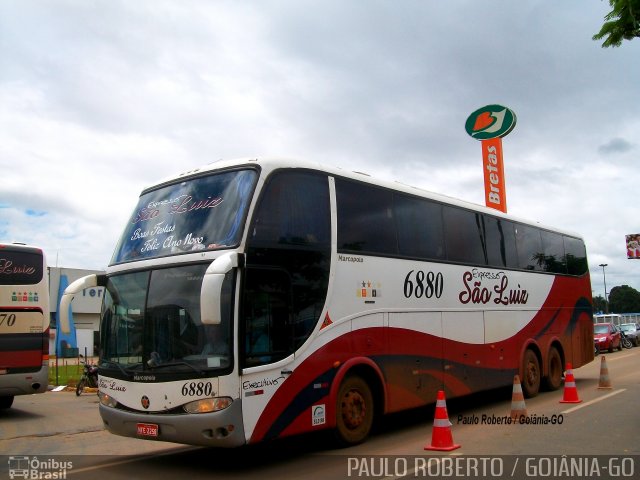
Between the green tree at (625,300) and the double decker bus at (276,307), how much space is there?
12358 cm

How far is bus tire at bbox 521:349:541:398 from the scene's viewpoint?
13602 mm

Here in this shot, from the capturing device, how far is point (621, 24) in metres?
8.76

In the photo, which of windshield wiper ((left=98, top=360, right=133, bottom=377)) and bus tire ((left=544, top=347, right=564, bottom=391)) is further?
bus tire ((left=544, top=347, right=564, bottom=391))

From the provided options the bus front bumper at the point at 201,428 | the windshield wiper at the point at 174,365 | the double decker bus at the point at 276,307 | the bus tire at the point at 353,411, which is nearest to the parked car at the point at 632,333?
the double decker bus at the point at 276,307

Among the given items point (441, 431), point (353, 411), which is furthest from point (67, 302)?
point (441, 431)

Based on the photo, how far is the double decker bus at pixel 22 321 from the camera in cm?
1299

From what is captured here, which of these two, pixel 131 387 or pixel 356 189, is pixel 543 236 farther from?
pixel 131 387

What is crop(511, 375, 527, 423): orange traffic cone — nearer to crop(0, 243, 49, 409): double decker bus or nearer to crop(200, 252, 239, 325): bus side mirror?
crop(200, 252, 239, 325): bus side mirror

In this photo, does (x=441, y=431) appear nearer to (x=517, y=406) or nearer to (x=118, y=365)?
(x=517, y=406)

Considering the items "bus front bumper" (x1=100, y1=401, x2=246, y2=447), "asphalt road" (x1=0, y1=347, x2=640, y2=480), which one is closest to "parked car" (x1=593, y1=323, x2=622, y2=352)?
"asphalt road" (x1=0, y1=347, x2=640, y2=480)

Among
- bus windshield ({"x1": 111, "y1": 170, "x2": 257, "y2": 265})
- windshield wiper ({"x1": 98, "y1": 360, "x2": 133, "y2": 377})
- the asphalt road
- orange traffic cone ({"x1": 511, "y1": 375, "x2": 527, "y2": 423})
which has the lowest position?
the asphalt road

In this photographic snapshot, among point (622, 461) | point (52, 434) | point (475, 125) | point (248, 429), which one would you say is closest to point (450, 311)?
point (622, 461)

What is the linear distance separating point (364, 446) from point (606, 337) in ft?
85.7

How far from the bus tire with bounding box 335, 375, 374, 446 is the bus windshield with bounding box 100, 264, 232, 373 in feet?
7.48
